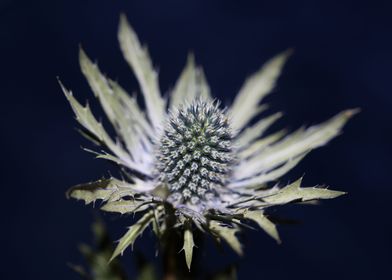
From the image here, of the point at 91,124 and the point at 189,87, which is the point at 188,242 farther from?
the point at 189,87

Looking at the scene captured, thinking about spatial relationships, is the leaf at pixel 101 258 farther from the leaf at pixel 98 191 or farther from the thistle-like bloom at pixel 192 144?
the leaf at pixel 98 191

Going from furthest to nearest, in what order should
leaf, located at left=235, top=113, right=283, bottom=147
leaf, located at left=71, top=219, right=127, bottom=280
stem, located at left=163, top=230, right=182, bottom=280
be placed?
leaf, located at left=235, top=113, right=283, bottom=147, leaf, located at left=71, top=219, right=127, bottom=280, stem, located at left=163, top=230, right=182, bottom=280

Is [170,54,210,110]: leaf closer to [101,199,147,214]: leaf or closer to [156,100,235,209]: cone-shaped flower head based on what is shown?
[156,100,235,209]: cone-shaped flower head

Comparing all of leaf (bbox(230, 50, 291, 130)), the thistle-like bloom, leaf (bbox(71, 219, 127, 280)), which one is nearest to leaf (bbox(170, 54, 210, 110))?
the thistle-like bloom

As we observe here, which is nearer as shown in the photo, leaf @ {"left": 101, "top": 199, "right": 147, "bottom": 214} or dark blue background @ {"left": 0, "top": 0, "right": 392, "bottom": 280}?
leaf @ {"left": 101, "top": 199, "right": 147, "bottom": 214}

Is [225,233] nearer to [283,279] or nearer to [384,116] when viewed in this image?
[283,279]

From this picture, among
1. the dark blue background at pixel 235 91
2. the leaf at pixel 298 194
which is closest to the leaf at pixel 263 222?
the leaf at pixel 298 194

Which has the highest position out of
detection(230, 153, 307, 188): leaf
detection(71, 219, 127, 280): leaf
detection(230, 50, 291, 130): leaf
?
detection(230, 50, 291, 130): leaf

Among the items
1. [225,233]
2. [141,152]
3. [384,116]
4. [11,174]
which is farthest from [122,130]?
[384,116]
